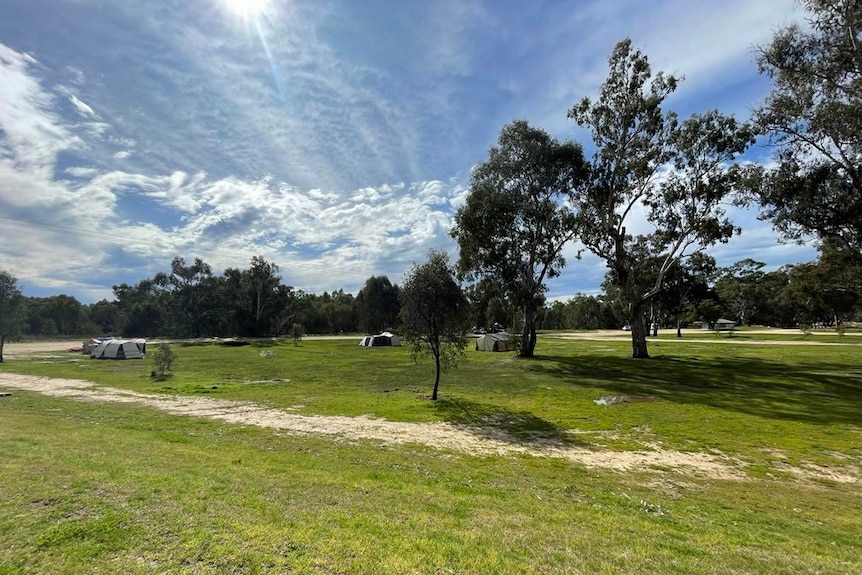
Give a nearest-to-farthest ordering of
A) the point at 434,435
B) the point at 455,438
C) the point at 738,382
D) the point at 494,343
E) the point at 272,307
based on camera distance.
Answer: the point at 455,438 → the point at 434,435 → the point at 738,382 → the point at 494,343 → the point at 272,307

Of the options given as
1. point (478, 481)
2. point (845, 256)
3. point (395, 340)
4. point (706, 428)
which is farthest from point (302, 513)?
point (395, 340)

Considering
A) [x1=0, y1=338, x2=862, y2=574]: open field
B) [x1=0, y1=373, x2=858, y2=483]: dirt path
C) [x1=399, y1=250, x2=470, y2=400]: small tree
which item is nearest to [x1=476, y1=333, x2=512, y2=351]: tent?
[x1=0, y1=338, x2=862, y2=574]: open field

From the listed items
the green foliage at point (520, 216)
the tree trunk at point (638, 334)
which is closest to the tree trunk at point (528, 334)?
the green foliage at point (520, 216)

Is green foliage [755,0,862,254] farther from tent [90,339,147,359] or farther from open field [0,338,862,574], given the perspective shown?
tent [90,339,147,359]

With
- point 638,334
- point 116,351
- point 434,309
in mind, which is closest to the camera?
point 434,309

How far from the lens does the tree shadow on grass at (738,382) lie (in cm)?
1767

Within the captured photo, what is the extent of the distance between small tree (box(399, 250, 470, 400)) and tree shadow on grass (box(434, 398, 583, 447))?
7.36 feet

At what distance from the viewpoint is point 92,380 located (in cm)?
2858

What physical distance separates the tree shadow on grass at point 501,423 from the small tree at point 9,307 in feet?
147

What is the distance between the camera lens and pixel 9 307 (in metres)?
39.7

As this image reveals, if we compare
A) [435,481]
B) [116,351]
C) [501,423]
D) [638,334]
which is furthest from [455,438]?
[116,351]

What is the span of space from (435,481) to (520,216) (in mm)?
32673

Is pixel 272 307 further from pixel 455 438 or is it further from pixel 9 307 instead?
pixel 455 438

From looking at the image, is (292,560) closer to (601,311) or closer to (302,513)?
(302,513)
